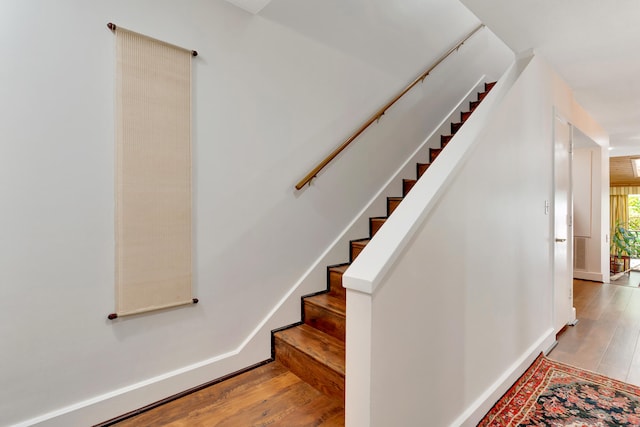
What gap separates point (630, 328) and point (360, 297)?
3704 millimetres

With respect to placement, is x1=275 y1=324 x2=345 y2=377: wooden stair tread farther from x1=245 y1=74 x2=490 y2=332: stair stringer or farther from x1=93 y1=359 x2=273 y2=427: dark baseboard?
x1=93 y1=359 x2=273 y2=427: dark baseboard

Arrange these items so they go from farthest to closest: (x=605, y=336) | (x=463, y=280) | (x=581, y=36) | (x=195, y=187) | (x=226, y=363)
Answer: (x=605, y=336), (x=581, y=36), (x=226, y=363), (x=195, y=187), (x=463, y=280)

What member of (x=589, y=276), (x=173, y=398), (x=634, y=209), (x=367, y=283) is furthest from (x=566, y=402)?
(x=634, y=209)

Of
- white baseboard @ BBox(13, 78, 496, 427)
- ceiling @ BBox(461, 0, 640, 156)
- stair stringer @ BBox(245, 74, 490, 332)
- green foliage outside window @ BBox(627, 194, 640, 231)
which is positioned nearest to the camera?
white baseboard @ BBox(13, 78, 496, 427)

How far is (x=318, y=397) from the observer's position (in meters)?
1.89

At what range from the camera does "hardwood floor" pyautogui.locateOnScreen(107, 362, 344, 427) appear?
1683 millimetres

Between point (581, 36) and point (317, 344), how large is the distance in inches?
113

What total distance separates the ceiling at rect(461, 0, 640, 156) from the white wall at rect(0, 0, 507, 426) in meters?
1.10

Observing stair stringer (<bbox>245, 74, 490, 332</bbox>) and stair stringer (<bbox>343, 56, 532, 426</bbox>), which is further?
stair stringer (<bbox>245, 74, 490, 332</bbox>)

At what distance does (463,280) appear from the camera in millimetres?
1705

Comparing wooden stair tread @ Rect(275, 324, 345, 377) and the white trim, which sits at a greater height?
wooden stair tread @ Rect(275, 324, 345, 377)

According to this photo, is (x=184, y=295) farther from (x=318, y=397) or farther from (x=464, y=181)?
(x=464, y=181)

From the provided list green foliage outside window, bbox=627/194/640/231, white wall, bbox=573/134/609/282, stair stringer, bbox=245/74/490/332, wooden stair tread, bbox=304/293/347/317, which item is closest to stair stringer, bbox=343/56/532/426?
wooden stair tread, bbox=304/293/347/317

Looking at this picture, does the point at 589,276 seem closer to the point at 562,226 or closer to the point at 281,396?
the point at 562,226
